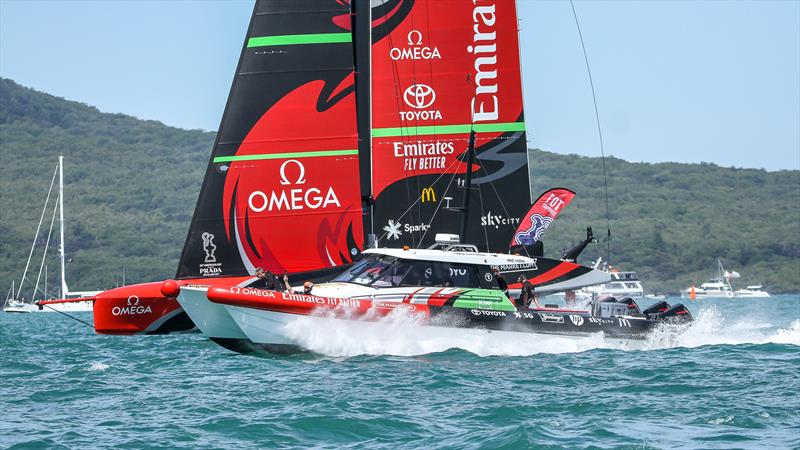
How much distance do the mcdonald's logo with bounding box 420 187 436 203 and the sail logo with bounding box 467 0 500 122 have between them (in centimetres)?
178

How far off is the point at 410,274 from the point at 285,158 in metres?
4.25

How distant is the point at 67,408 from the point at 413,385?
170 inches

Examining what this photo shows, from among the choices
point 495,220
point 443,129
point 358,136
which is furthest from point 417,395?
point 443,129

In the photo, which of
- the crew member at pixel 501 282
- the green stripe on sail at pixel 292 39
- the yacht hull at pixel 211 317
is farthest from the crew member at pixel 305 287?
the green stripe on sail at pixel 292 39

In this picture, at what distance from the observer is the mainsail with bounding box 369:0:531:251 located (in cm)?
2628

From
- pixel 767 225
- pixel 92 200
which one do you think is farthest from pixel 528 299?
pixel 92 200

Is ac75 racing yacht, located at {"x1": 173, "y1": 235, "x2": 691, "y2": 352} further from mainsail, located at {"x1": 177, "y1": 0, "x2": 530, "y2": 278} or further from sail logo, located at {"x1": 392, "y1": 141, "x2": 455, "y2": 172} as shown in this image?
sail logo, located at {"x1": 392, "y1": 141, "x2": 455, "y2": 172}

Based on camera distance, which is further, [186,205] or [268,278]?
[186,205]

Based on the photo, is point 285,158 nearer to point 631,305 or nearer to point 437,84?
point 437,84

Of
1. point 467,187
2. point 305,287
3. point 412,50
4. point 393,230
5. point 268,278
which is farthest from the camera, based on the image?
point 412,50

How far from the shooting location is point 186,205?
5753 inches

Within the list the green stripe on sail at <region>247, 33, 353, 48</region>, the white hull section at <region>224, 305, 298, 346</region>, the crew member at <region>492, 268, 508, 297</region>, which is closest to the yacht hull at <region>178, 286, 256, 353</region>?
the white hull section at <region>224, 305, 298, 346</region>

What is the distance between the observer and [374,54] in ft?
86.3

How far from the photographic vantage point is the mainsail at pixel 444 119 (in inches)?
1035
